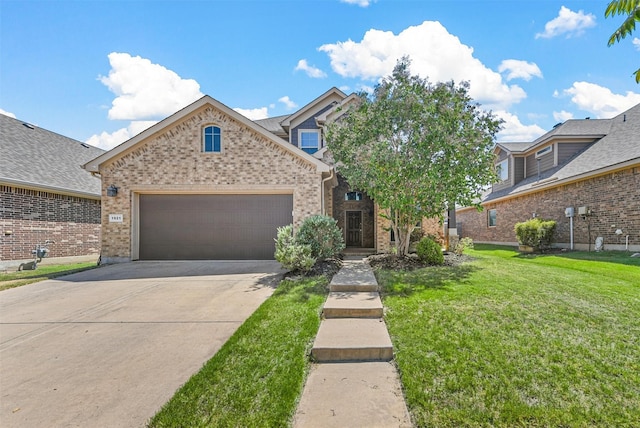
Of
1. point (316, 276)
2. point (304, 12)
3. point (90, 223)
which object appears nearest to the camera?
point (316, 276)

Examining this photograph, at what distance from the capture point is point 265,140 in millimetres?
10133

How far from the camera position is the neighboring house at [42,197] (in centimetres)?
1020

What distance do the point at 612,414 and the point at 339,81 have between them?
14.0m

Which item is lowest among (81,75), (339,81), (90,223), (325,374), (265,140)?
(325,374)

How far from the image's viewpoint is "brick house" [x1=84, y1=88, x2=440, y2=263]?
33.1ft

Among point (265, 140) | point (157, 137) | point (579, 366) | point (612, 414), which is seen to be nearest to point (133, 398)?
point (612, 414)

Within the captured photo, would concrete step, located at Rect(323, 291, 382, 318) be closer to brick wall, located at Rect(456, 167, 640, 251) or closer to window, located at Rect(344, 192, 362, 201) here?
window, located at Rect(344, 192, 362, 201)

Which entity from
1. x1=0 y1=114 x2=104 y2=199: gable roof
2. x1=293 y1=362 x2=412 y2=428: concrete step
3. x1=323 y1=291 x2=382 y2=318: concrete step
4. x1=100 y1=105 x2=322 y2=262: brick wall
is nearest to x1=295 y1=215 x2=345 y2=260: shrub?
x1=100 y1=105 x2=322 y2=262: brick wall

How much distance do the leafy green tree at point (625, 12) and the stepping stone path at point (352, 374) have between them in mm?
3412

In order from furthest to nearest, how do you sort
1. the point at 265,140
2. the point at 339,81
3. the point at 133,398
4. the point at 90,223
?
the point at 339,81 → the point at 90,223 → the point at 265,140 → the point at 133,398

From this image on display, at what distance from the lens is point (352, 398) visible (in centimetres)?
269

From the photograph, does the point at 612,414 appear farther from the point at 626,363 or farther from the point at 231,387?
the point at 231,387

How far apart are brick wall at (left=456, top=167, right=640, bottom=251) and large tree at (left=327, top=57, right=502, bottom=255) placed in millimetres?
6108

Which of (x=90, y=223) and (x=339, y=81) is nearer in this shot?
(x=90, y=223)
